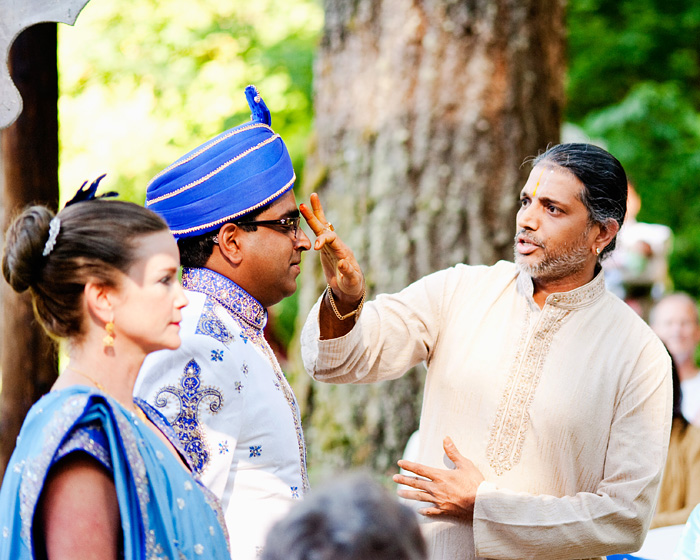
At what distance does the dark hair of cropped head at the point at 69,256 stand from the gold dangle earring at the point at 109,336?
0.06m

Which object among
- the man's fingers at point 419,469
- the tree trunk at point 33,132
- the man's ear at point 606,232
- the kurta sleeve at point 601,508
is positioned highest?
the tree trunk at point 33,132

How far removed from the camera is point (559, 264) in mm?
2668

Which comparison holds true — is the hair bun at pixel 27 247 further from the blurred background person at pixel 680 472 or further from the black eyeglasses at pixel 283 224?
the blurred background person at pixel 680 472

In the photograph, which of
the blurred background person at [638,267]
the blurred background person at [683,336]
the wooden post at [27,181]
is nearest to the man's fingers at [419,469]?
the wooden post at [27,181]

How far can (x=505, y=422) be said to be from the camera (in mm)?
2578

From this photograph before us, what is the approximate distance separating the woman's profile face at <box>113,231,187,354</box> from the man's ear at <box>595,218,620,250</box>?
150 cm

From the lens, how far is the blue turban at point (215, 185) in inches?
93.7

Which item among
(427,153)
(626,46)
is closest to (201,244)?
(427,153)

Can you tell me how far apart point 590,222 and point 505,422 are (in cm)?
70

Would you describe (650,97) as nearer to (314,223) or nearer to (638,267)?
(638,267)

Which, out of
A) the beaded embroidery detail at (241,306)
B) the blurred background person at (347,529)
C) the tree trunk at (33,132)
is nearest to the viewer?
the blurred background person at (347,529)

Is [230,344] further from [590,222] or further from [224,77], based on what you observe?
[224,77]

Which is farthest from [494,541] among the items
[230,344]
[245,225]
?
[245,225]

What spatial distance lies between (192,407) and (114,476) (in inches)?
17.9
